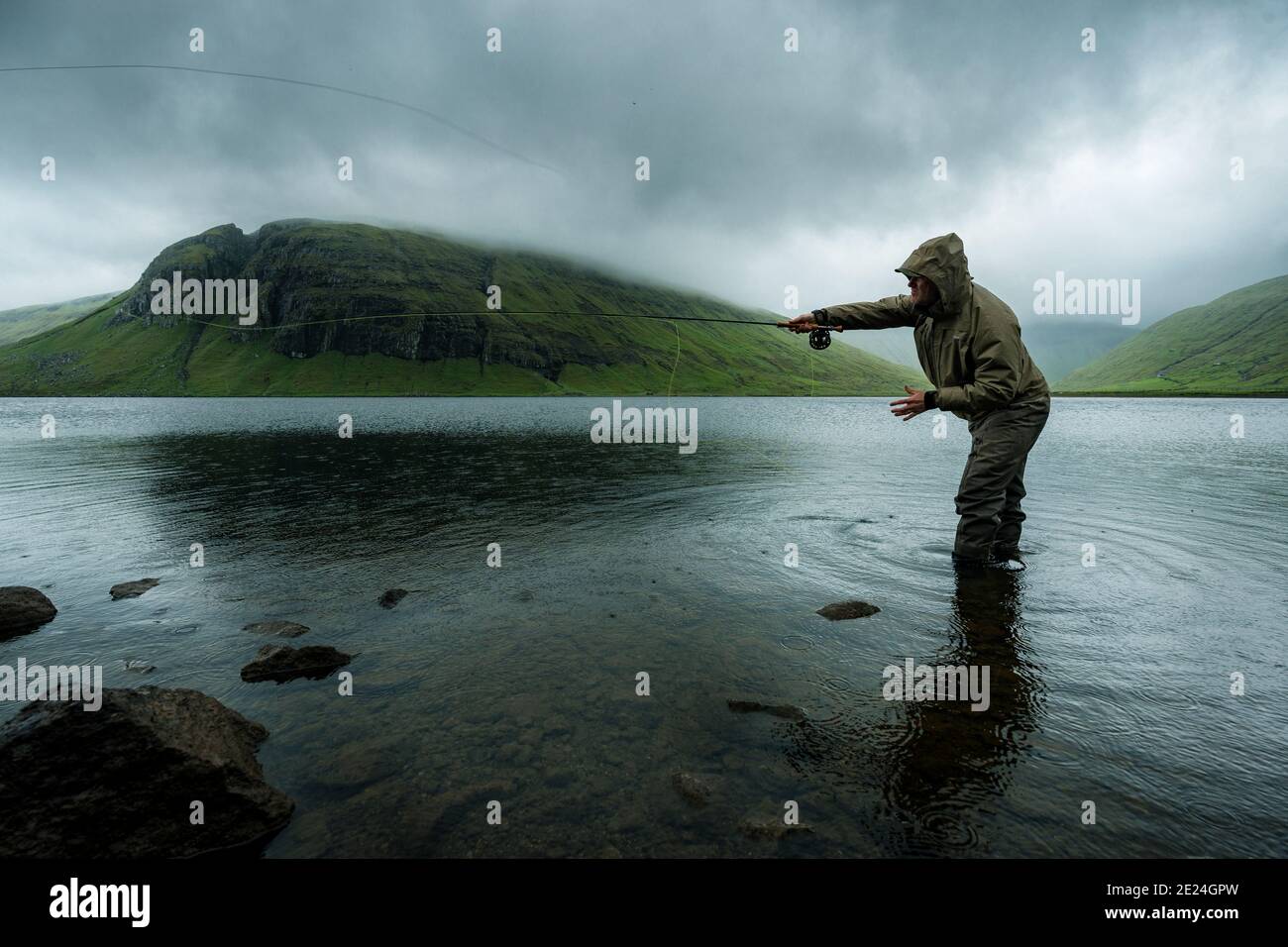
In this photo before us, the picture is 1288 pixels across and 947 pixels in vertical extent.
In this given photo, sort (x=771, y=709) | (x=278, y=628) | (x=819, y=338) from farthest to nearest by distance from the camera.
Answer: (x=819, y=338), (x=278, y=628), (x=771, y=709)

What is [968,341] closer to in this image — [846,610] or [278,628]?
[846,610]

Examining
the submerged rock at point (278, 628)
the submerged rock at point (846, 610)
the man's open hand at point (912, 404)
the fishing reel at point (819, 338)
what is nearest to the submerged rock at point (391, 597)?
the submerged rock at point (278, 628)

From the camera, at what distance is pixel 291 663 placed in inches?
336

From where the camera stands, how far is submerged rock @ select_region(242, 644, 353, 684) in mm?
8359

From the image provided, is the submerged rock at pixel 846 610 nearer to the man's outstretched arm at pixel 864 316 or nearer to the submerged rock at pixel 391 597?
the man's outstretched arm at pixel 864 316

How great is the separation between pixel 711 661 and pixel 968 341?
7.79 metres

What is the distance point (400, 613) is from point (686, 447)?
1367 inches

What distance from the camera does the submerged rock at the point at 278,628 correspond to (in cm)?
989

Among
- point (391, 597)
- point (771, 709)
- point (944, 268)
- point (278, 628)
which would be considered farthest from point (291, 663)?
point (944, 268)

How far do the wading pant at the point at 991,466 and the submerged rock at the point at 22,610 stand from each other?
17.0 meters

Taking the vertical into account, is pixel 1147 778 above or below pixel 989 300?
below
